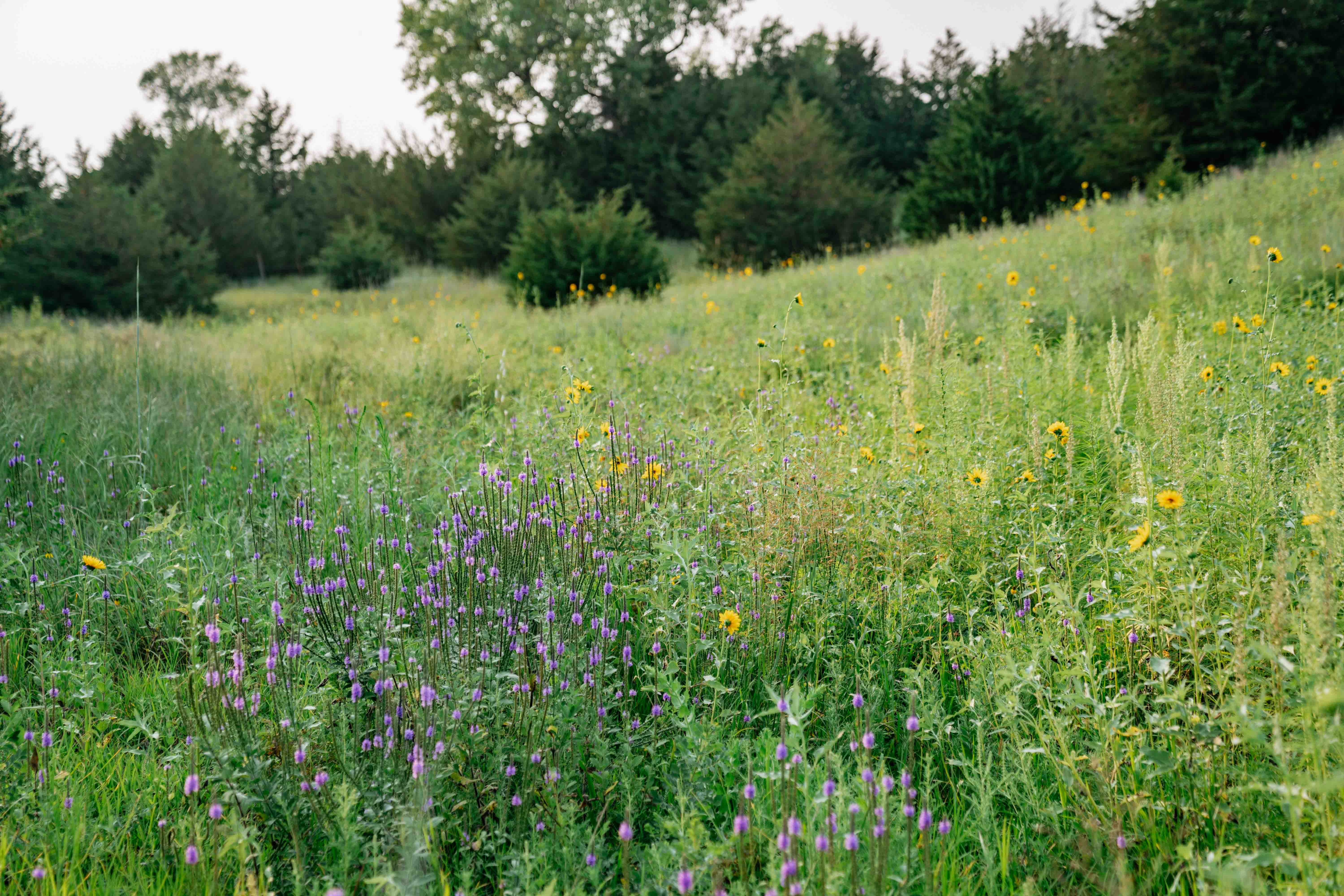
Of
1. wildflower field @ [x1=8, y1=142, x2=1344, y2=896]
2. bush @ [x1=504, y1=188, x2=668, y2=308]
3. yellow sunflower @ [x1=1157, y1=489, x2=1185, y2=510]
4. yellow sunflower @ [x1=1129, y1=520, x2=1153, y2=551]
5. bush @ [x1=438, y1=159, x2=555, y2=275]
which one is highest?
bush @ [x1=438, y1=159, x2=555, y2=275]

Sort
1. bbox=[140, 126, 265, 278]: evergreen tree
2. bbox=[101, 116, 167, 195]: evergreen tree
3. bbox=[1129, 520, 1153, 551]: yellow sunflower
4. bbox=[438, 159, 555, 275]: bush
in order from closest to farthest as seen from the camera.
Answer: bbox=[1129, 520, 1153, 551]: yellow sunflower → bbox=[438, 159, 555, 275]: bush → bbox=[140, 126, 265, 278]: evergreen tree → bbox=[101, 116, 167, 195]: evergreen tree

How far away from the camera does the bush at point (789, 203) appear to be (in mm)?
18875

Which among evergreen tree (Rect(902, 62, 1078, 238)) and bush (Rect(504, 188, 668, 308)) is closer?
bush (Rect(504, 188, 668, 308))

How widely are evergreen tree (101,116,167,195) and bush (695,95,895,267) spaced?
76.2ft

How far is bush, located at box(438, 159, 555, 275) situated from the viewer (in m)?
20.4

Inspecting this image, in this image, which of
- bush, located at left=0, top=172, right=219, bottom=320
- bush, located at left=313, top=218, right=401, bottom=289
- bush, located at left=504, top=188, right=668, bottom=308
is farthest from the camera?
bush, located at left=313, top=218, right=401, bottom=289

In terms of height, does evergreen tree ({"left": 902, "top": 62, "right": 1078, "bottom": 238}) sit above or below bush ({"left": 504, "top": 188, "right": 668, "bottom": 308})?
above

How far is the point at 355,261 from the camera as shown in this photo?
19125 millimetres

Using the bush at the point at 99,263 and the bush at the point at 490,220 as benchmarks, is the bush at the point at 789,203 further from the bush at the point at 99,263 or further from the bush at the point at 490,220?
the bush at the point at 99,263

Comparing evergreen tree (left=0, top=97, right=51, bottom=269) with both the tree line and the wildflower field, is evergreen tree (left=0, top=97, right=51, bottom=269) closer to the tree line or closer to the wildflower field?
the tree line

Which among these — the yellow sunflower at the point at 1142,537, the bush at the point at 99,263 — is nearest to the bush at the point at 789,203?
the bush at the point at 99,263

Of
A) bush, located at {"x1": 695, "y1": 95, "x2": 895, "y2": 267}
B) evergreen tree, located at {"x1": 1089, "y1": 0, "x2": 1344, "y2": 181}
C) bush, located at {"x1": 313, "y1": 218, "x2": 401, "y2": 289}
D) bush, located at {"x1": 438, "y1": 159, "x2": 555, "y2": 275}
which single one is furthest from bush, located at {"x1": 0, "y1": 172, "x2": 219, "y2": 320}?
evergreen tree, located at {"x1": 1089, "y1": 0, "x2": 1344, "y2": 181}

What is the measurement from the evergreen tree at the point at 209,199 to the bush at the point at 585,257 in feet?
44.4

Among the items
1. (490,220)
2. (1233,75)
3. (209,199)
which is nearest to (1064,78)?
(1233,75)
